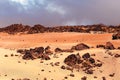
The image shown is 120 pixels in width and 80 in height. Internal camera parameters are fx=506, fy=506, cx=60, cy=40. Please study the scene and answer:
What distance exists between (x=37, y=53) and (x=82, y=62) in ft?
12.6

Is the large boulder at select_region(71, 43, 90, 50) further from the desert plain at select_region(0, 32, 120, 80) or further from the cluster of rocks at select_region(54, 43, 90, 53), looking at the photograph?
the desert plain at select_region(0, 32, 120, 80)

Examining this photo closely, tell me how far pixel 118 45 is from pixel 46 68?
8.06 meters

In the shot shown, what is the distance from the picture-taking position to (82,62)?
128ft

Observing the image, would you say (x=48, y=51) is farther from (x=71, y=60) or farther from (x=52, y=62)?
(x=71, y=60)

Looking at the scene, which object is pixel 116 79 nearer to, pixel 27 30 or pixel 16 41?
pixel 16 41

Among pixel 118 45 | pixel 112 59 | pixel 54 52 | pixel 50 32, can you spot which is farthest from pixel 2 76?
pixel 50 32

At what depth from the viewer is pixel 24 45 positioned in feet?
148

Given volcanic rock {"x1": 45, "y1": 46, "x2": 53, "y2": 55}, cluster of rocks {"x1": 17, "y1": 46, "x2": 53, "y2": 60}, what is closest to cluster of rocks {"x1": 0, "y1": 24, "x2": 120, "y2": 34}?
volcanic rock {"x1": 45, "y1": 46, "x2": 53, "y2": 55}

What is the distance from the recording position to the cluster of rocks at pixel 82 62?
1517 inches

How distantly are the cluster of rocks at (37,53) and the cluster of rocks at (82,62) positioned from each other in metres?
1.83

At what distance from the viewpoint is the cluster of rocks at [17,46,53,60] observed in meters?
39.8

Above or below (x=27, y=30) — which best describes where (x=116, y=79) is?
below

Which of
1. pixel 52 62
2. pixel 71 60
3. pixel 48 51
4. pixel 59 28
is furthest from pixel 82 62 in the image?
pixel 59 28

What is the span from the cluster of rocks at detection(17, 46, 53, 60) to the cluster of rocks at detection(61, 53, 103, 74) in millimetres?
1828
